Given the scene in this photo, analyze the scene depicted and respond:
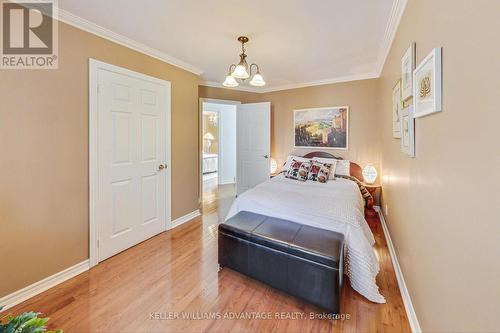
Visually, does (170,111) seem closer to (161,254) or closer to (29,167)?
(29,167)

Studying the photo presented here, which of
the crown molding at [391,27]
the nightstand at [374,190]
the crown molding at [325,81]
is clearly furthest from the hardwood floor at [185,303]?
the crown molding at [325,81]

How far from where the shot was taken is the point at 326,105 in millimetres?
4266

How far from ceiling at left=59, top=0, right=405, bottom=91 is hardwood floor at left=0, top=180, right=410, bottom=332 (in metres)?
2.43

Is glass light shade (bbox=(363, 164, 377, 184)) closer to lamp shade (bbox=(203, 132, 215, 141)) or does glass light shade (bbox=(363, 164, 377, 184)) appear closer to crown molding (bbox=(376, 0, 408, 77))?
crown molding (bbox=(376, 0, 408, 77))

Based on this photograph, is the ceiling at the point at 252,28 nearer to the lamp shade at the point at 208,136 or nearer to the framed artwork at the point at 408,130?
the framed artwork at the point at 408,130

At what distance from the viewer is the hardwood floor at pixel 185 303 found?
1.62 meters

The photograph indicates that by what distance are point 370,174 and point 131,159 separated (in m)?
3.60

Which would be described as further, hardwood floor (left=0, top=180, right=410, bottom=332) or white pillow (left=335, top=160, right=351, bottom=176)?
white pillow (left=335, top=160, right=351, bottom=176)

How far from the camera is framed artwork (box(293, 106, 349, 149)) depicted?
413 cm

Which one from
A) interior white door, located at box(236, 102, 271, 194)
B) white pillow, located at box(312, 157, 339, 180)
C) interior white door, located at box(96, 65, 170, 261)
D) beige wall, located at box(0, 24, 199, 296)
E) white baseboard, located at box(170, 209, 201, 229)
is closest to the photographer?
beige wall, located at box(0, 24, 199, 296)

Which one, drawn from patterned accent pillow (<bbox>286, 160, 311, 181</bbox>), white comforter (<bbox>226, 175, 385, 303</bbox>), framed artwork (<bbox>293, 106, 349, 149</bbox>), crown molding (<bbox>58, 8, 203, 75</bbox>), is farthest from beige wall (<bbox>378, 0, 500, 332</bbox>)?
crown molding (<bbox>58, 8, 203, 75</bbox>)

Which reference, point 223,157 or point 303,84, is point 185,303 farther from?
point 223,157

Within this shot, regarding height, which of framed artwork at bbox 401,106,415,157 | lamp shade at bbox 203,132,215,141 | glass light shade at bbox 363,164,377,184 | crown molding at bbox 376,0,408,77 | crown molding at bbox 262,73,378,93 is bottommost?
glass light shade at bbox 363,164,377,184

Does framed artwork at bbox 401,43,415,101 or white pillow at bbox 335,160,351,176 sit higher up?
framed artwork at bbox 401,43,415,101
